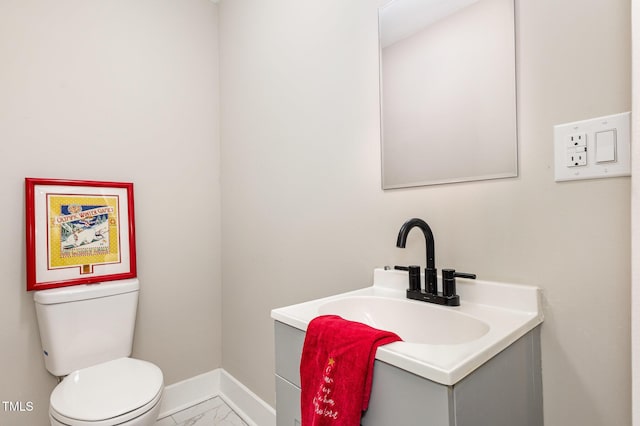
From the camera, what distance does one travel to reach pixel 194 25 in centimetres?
217

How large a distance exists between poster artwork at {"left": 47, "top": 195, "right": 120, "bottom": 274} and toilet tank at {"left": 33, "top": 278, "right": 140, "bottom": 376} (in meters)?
0.14

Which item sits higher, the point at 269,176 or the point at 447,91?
the point at 447,91

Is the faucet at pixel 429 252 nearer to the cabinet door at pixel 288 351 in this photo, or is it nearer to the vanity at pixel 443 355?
the vanity at pixel 443 355

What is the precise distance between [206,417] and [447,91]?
6.87 feet

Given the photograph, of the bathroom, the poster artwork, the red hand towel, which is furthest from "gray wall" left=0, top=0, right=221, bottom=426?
the red hand towel

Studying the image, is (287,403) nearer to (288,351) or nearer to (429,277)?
(288,351)

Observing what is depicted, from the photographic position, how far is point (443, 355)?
2.09ft

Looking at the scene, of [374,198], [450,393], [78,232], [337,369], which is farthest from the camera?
[78,232]

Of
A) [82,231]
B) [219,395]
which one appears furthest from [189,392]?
[82,231]

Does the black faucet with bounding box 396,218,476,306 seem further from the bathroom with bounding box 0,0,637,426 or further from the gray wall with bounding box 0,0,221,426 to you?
the gray wall with bounding box 0,0,221,426

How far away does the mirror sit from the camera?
3.11ft

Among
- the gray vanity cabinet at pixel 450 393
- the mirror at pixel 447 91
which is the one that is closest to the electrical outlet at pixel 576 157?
the mirror at pixel 447 91

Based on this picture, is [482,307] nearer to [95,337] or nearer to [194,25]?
[95,337]

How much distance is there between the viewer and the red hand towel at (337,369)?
705 millimetres
